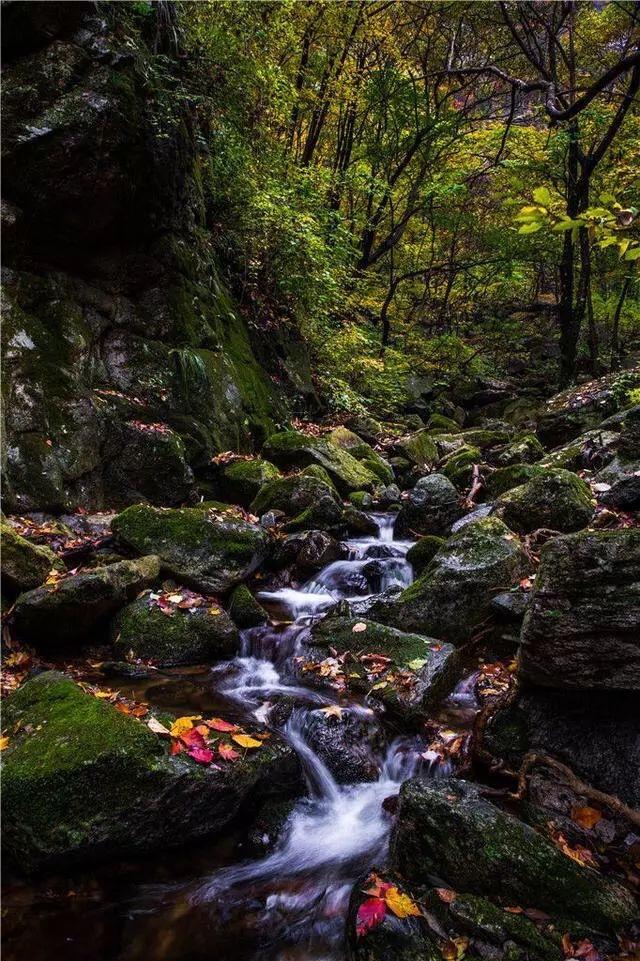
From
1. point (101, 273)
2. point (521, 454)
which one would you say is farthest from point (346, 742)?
point (521, 454)

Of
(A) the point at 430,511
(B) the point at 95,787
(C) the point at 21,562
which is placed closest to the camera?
(B) the point at 95,787

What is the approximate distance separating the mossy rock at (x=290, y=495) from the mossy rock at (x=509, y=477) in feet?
8.91

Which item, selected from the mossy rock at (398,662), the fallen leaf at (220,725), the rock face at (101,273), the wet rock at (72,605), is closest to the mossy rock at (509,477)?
the mossy rock at (398,662)

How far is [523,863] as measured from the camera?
9.44ft

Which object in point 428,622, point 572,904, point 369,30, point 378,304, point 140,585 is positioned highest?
point 369,30

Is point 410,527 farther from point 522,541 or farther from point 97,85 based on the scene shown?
point 97,85

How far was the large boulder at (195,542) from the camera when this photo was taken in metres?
6.16

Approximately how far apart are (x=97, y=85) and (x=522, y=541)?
8.09 metres

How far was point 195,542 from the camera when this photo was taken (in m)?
6.38

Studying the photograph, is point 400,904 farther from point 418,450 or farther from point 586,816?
point 418,450

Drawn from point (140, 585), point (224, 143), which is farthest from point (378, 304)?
point (140, 585)

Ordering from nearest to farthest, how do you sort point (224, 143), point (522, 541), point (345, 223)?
point (522, 541), point (224, 143), point (345, 223)

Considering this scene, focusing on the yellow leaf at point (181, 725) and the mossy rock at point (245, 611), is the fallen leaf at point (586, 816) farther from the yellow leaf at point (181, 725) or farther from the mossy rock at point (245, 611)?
the mossy rock at point (245, 611)

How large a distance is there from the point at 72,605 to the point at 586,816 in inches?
163
